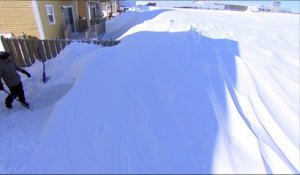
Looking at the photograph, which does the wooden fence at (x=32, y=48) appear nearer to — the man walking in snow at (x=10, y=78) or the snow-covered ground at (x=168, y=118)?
the man walking in snow at (x=10, y=78)

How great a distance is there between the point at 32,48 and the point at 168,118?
6277mm

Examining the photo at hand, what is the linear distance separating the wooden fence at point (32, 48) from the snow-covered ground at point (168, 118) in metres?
3.06

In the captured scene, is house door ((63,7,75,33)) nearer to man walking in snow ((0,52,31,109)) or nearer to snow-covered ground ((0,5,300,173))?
man walking in snow ((0,52,31,109))

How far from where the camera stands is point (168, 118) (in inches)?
102

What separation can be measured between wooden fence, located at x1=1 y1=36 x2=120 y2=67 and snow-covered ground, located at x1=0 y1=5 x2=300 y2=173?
3061 mm

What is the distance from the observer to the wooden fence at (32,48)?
7.20 meters

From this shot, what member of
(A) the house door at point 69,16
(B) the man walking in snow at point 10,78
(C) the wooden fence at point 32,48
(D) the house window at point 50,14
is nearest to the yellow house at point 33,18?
(D) the house window at point 50,14

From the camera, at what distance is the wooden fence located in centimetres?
720

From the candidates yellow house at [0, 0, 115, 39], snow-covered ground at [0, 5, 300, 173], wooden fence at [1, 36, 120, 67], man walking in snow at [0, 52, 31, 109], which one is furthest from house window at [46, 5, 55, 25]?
snow-covered ground at [0, 5, 300, 173]

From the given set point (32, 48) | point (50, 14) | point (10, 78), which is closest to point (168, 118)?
point (10, 78)

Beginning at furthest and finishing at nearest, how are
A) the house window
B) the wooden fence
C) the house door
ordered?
the house door < the house window < the wooden fence

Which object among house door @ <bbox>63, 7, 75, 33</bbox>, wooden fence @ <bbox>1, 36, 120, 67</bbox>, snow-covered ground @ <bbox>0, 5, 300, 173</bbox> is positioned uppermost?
snow-covered ground @ <bbox>0, 5, 300, 173</bbox>

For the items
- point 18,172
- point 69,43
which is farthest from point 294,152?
point 69,43

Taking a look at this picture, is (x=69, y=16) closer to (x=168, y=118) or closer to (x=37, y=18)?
(x=37, y=18)
